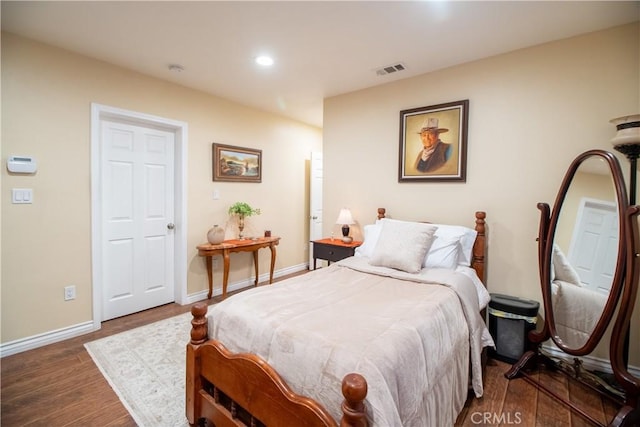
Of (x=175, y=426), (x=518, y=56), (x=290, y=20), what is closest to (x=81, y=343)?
(x=175, y=426)

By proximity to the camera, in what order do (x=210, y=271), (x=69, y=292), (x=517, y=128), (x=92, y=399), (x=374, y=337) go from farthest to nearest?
(x=210, y=271) < (x=69, y=292) < (x=517, y=128) < (x=92, y=399) < (x=374, y=337)

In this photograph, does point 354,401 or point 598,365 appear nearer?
point 354,401

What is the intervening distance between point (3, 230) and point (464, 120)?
3.88m

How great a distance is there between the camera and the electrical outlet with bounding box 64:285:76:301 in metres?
2.61

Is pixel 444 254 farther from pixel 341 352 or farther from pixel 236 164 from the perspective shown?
pixel 236 164

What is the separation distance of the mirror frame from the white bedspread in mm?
444

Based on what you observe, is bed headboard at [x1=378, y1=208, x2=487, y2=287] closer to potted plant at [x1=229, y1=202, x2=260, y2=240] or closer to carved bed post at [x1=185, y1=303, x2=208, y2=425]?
carved bed post at [x1=185, y1=303, x2=208, y2=425]

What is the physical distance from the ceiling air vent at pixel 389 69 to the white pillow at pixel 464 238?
1535mm

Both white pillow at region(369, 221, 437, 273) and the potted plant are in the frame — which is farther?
the potted plant

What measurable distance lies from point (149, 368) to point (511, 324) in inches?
107

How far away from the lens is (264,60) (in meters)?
2.70

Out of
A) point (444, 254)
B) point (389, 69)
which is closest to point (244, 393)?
point (444, 254)

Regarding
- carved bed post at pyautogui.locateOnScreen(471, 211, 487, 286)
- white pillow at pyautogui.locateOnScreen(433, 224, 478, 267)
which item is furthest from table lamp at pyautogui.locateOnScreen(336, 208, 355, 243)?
carved bed post at pyautogui.locateOnScreen(471, 211, 487, 286)

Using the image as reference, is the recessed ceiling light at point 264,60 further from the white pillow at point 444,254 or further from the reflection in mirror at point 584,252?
the reflection in mirror at point 584,252
